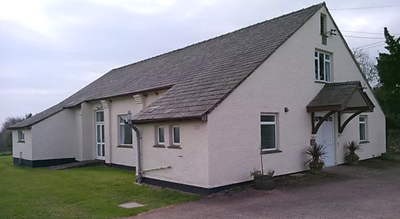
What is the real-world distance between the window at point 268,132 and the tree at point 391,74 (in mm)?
13975

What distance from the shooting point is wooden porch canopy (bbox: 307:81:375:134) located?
1423cm

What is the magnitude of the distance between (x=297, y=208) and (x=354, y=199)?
2.05m

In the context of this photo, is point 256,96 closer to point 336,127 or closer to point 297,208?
point 297,208

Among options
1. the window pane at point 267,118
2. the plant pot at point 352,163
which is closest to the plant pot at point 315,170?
the window pane at point 267,118

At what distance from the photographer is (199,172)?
11.1 meters

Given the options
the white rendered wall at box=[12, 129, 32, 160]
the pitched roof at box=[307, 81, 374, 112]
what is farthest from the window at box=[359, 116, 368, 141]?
the white rendered wall at box=[12, 129, 32, 160]

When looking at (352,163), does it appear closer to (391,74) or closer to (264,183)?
(264,183)

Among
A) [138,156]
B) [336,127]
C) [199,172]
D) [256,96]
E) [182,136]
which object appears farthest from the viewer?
[336,127]

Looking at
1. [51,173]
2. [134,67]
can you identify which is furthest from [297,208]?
[134,67]

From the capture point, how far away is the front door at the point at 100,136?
2095 cm

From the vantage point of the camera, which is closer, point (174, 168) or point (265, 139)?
point (174, 168)

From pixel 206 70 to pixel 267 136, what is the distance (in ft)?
12.2

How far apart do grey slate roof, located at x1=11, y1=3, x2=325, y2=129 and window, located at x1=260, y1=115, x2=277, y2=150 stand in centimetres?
208

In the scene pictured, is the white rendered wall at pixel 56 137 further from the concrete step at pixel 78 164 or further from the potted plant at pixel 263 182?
the potted plant at pixel 263 182
